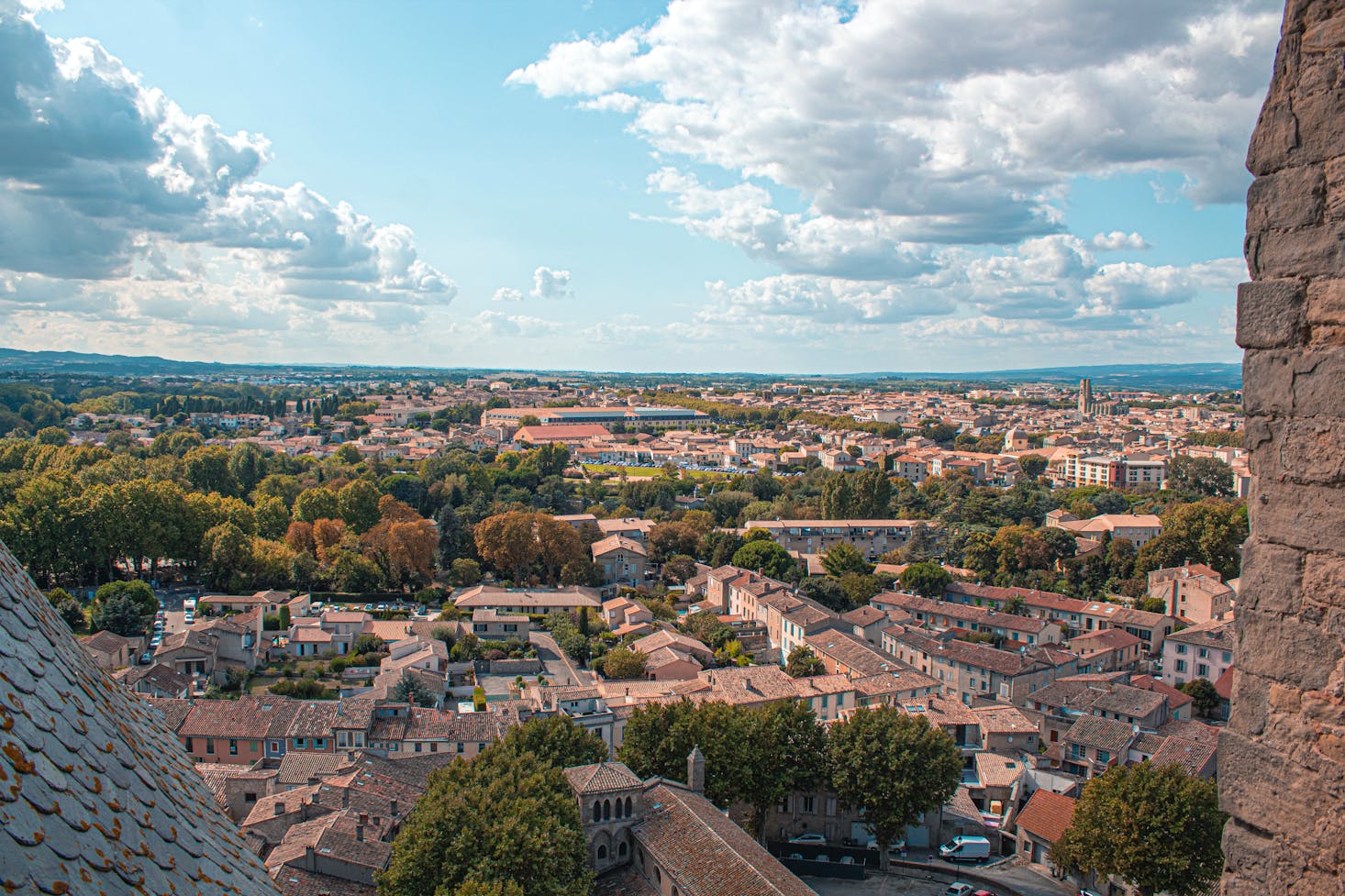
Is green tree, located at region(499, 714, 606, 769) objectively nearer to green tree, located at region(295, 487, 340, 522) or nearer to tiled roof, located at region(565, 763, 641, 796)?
tiled roof, located at region(565, 763, 641, 796)

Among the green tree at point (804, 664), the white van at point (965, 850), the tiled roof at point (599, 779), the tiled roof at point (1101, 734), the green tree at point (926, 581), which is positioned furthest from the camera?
the green tree at point (926, 581)

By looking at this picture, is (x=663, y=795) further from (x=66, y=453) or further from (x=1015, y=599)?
(x=66, y=453)

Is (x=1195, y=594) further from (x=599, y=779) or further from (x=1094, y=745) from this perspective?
(x=599, y=779)

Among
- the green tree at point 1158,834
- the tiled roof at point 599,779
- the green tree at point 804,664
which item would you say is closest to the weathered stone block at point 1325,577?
the tiled roof at point 599,779

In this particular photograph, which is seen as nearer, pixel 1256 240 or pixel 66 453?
pixel 1256 240

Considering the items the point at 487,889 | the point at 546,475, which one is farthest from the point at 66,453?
the point at 487,889

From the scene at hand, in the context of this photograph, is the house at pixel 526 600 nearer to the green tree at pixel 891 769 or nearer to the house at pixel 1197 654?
the green tree at pixel 891 769

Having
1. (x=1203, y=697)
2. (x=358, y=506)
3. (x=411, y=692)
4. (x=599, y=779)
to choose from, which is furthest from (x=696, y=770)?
(x=358, y=506)
